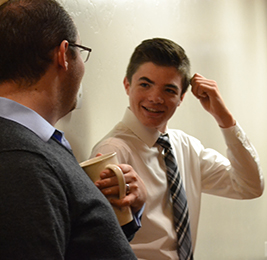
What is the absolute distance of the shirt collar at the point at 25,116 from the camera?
62cm

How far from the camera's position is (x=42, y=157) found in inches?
22.0

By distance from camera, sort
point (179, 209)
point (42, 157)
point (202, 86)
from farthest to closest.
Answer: point (202, 86), point (179, 209), point (42, 157)

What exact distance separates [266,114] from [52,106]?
260 cm

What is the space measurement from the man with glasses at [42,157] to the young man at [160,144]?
0.57 m

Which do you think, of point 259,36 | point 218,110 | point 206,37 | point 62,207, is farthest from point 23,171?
point 259,36

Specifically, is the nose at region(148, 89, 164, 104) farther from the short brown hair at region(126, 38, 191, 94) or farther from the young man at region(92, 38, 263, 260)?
the short brown hair at region(126, 38, 191, 94)

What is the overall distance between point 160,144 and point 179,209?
0.26 metres

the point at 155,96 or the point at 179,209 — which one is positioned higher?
the point at 155,96

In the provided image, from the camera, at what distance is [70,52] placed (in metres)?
0.74

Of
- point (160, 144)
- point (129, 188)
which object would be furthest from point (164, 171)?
point (129, 188)

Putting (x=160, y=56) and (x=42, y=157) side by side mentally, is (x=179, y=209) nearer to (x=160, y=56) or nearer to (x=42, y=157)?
(x=160, y=56)

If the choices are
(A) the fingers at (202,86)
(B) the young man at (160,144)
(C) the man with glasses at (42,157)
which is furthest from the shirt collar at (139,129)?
(C) the man with glasses at (42,157)

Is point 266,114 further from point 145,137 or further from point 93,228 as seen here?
point 93,228

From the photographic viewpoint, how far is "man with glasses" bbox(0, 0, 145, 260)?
516 mm
